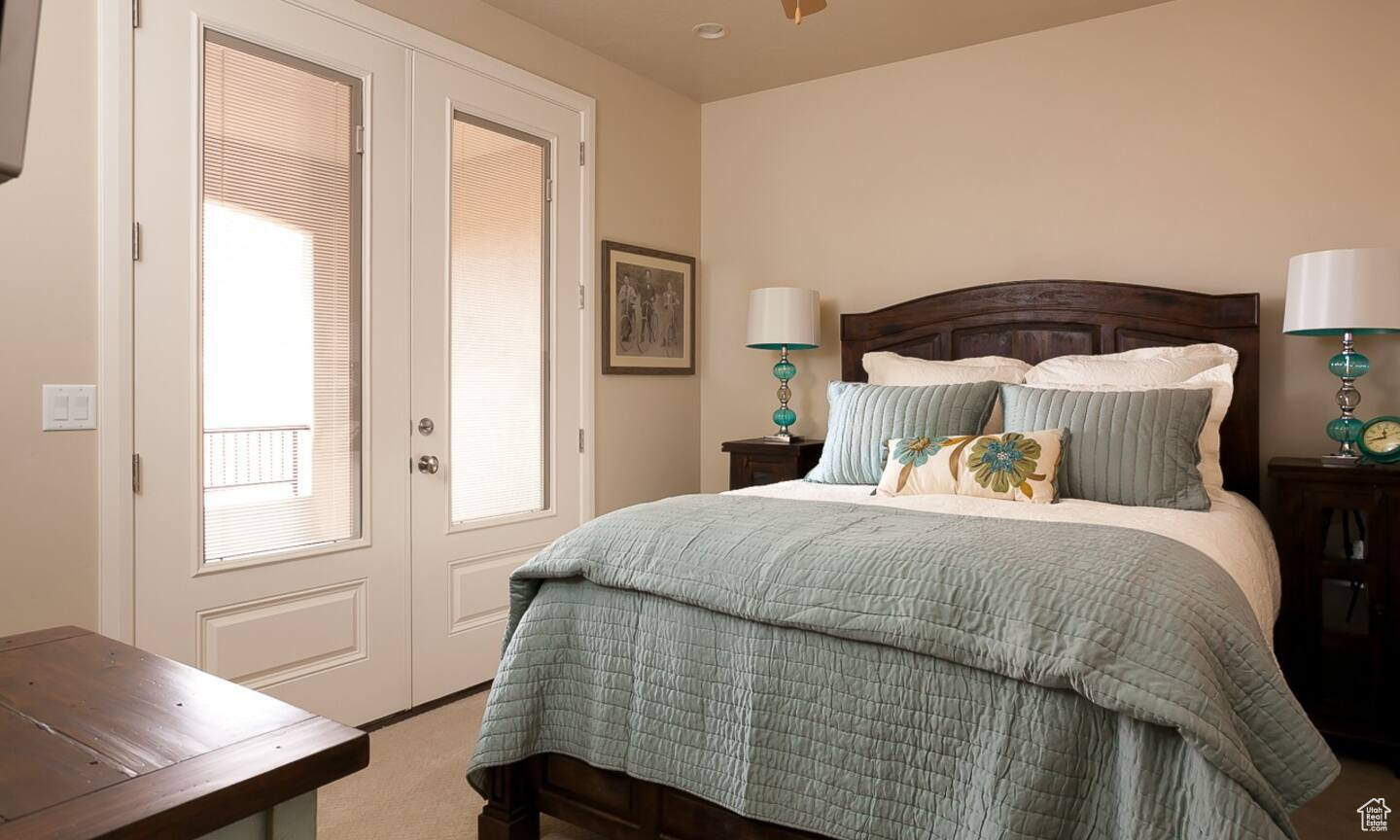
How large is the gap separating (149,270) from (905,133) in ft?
10.0

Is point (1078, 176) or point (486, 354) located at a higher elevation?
point (1078, 176)

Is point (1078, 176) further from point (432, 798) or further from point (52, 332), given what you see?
point (52, 332)

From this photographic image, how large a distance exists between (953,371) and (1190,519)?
119 centimetres

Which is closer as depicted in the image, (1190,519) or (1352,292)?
(1190,519)

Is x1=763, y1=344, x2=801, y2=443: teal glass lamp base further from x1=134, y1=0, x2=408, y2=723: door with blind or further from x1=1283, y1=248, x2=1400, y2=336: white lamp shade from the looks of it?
x1=1283, y1=248, x2=1400, y2=336: white lamp shade

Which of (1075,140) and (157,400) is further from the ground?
(1075,140)

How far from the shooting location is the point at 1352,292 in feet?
9.00

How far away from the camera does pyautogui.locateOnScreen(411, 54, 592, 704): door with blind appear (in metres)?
3.14

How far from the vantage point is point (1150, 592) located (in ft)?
4.97

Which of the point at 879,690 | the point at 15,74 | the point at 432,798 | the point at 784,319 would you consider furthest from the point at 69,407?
the point at 784,319

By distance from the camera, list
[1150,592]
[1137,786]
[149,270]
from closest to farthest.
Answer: [1137,786] → [1150,592] → [149,270]

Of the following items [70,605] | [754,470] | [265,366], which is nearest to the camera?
[70,605]

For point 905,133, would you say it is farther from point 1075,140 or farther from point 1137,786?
point 1137,786

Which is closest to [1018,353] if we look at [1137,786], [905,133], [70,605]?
[905,133]
